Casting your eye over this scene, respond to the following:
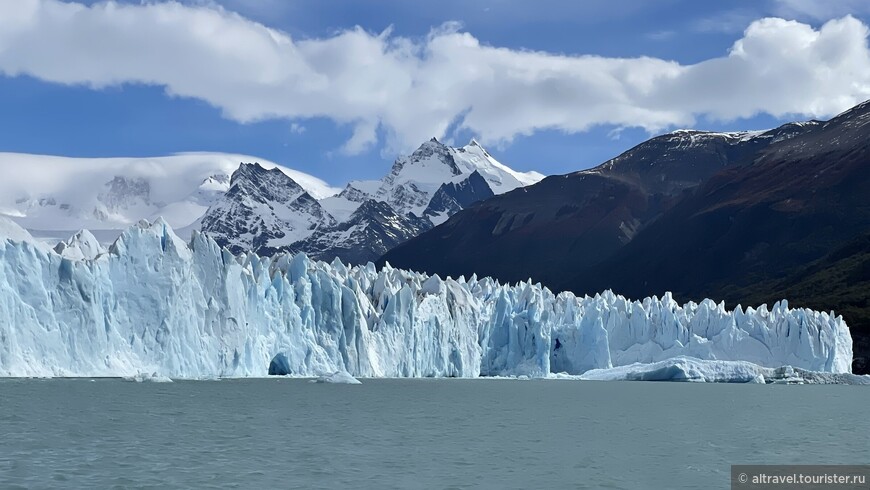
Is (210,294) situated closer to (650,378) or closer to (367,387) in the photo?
(367,387)

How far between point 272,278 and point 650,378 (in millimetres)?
31676

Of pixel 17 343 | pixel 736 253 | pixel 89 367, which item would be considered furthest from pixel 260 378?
pixel 736 253

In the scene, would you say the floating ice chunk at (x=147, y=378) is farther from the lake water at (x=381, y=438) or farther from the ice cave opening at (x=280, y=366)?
the ice cave opening at (x=280, y=366)

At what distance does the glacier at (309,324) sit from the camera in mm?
40719

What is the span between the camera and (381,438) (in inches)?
1043

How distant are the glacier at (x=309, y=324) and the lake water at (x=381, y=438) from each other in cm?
234

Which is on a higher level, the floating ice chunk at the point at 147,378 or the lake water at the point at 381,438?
the floating ice chunk at the point at 147,378

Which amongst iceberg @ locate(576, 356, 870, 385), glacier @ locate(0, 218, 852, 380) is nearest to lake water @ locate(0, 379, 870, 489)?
glacier @ locate(0, 218, 852, 380)

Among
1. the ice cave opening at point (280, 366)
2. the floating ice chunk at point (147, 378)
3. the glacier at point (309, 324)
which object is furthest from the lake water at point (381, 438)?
the ice cave opening at point (280, 366)

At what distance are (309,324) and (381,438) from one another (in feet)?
89.7

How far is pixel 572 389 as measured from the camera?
181 ft

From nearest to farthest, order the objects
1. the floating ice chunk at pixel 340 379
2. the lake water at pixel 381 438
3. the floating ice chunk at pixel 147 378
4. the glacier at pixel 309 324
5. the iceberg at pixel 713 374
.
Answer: the lake water at pixel 381 438
the glacier at pixel 309 324
the floating ice chunk at pixel 147 378
the floating ice chunk at pixel 340 379
the iceberg at pixel 713 374

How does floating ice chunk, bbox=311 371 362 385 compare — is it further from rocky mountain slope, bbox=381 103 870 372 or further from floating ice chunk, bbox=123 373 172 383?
rocky mountain slope, bbox=381 103 870 372

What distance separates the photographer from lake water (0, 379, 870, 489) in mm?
19750
